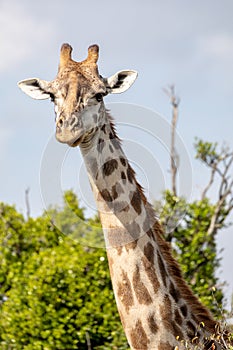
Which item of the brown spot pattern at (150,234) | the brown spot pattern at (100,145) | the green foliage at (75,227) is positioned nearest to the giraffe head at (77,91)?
the brown spot pattern at (100,145)

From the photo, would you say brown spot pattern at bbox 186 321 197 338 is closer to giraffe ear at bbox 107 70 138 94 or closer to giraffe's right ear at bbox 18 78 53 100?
giraffe ear at bbox 107 70 138 94

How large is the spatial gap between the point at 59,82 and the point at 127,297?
1.95m

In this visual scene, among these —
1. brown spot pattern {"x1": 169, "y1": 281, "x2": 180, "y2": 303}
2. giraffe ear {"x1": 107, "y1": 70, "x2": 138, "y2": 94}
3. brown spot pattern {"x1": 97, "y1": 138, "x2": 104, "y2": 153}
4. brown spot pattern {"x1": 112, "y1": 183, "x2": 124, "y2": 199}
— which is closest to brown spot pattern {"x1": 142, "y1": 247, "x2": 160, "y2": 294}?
brown spot pattern {"x1": 169, "y1": 281, "x2": 180, "y2": 303}

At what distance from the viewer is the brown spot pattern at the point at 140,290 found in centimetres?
659

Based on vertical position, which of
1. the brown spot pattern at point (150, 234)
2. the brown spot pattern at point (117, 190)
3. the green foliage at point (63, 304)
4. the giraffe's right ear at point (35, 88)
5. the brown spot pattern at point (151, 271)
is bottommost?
the brown spot pattern at point (151, 271)

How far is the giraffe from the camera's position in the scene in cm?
651

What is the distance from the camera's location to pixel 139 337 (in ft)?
21.4

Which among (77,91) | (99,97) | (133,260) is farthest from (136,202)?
(77,91)

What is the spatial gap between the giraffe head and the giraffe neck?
253 millimetres

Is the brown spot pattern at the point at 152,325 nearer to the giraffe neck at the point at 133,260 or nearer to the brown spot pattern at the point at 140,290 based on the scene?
the giraffe neck at the point at 133,260

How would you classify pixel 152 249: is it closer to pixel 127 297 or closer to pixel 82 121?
pixel 127 297

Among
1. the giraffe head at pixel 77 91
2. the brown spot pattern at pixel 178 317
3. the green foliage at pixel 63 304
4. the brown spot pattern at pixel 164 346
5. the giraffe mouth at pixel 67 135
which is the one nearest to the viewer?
the giraffe mouth at pixel 67 135

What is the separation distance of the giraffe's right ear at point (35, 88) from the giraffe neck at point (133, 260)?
70cm

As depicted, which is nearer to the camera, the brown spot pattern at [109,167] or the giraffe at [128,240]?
the giraffe at [128,240]
